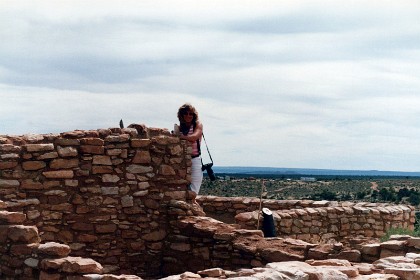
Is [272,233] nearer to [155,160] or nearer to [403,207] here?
[155,160]

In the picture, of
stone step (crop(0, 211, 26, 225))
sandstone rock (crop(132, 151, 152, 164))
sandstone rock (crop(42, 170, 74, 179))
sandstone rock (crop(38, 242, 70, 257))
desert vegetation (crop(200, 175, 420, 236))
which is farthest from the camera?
desert vegetation (crop(200, 175, 420, 236))

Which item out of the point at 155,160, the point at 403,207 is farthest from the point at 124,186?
the point at 403,207

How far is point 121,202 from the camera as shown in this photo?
10469mm

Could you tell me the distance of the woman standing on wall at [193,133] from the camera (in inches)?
438

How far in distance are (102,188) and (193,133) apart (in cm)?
180

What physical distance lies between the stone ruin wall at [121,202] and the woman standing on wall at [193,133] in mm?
221

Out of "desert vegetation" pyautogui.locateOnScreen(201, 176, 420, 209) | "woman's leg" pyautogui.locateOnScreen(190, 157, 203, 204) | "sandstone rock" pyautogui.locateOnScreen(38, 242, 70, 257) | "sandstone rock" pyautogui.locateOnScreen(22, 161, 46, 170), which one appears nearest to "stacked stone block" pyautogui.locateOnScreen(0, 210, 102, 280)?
"sandstone rock" pyautogui.locateOnScreen(38, 242, 70, 257)

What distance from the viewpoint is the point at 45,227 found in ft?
32.7

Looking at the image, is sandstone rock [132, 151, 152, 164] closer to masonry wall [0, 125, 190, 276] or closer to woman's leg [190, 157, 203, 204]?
masonry wall [0, 125, 190, 276]

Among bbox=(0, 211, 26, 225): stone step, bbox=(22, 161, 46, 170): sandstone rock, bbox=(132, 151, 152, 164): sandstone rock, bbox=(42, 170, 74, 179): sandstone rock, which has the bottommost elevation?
bbox=(0, 211, 26, 225): stone step

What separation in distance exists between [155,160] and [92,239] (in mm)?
1550

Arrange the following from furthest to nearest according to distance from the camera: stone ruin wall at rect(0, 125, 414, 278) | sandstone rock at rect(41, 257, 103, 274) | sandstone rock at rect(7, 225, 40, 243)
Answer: stone ruin wall at rect(0, 125, 414, 278) < sandstone rock at rect(7, 225, 40, 243) < sandstone rock at rect(41, 257, 103, 274)

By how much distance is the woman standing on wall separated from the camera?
36.5ft

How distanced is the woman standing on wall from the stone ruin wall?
22cm
